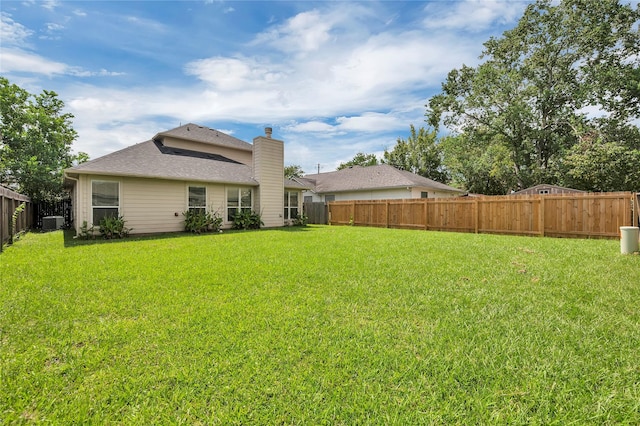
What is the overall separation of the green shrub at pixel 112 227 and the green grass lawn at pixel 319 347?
541cm

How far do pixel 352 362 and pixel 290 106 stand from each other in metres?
16.4

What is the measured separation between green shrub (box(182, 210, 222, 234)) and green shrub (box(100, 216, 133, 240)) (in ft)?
7.67

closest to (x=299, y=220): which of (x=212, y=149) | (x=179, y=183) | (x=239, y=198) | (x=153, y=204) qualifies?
(x=239, y=198)

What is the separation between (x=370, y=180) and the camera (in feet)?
74.3

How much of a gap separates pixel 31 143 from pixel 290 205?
690 inches

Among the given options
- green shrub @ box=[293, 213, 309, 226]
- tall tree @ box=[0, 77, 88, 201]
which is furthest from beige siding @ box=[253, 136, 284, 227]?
tall tree @ box=[0, 77, 88, 201]

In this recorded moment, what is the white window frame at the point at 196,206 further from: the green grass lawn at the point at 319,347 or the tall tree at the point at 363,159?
the tall tree at the point at 363,159

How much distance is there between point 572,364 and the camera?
8.11 feet

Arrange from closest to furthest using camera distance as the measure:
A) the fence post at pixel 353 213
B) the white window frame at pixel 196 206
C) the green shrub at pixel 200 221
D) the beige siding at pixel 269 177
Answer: the green shrub at pixel 200 221, the white window frame at pixel 196 206, the beige siding at pixel 269 177, the fence post at pixel 353 213

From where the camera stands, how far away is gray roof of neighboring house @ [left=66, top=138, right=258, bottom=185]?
10938 millimetres

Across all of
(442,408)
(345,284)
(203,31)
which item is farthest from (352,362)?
(203,31)

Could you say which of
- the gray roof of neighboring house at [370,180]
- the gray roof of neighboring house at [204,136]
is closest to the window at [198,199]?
the gray roof of neighboring house at [204,136]

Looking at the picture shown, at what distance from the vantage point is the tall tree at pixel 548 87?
21.0m

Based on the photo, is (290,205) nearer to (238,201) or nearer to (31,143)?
(238,201)
